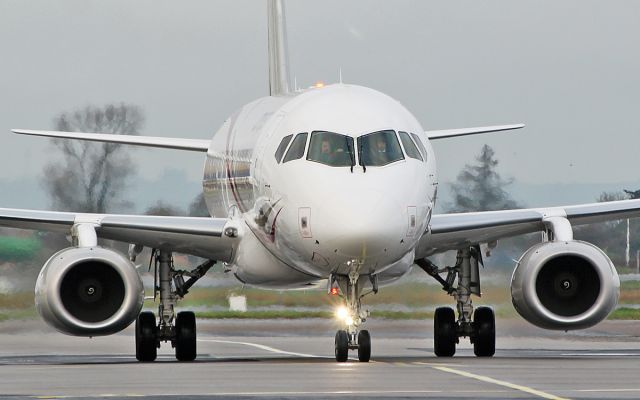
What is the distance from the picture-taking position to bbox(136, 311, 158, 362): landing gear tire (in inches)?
988

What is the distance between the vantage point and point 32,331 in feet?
112

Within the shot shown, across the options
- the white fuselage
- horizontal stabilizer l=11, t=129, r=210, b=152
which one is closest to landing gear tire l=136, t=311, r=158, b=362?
the white fuselage

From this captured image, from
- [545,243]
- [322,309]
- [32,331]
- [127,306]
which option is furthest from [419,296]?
[127,306]

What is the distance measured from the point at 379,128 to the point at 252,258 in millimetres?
3491

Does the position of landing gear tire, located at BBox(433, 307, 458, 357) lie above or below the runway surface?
above

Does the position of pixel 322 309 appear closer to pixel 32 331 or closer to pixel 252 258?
pixel 32 331

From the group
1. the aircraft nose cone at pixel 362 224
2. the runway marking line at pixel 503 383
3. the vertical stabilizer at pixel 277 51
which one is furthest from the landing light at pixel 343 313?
the vertical stabilizer at pixel 277 51

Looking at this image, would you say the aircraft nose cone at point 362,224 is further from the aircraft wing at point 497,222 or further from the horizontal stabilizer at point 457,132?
the horizontal stabilizer at point 457,132

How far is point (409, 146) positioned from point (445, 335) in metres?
5.15

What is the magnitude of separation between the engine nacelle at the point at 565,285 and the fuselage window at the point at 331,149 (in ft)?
12.1

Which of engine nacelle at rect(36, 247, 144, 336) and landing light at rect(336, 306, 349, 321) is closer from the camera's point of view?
landing light at rect(336, 306, 349, 321)

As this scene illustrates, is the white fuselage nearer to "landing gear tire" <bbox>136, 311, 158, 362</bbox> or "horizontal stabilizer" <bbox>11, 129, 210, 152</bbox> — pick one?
"landing gear tire" <bbox>136, 311, 158, 362</bbox>

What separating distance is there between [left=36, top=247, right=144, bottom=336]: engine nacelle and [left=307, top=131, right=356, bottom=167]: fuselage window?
306 centimetres

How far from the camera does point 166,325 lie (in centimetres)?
2550
